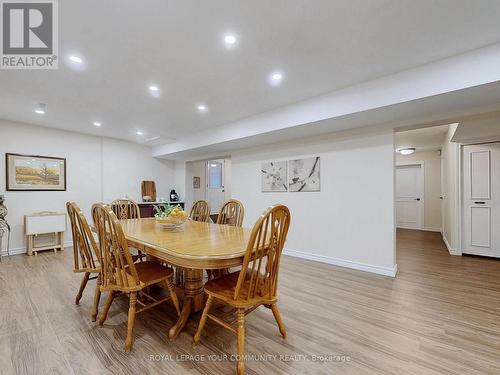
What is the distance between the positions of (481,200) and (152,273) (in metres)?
5.26

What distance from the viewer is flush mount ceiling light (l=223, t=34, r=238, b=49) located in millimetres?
1929

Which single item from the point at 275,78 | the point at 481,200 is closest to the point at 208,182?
the point at 275,78

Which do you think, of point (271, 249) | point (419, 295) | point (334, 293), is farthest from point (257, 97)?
point (419, 295)

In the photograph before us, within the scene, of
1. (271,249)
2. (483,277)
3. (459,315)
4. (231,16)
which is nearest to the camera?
(271,249)

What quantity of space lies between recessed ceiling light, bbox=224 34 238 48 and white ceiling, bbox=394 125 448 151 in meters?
4.06

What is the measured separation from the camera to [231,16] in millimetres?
1713

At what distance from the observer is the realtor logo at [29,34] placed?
1702 millimetres

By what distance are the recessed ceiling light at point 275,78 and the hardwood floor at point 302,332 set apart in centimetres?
239

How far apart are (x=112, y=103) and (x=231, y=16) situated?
2.49 meters

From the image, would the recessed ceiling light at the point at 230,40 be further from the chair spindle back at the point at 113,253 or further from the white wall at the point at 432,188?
the white wall at the point at 432,188

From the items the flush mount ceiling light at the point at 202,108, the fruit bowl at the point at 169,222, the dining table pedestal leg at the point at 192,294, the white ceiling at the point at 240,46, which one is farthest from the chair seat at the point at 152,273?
the flush mount ceiling light at the point at 202,108

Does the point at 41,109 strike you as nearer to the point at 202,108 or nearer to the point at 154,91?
the point at 154,91

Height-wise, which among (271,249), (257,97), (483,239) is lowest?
(483,239)

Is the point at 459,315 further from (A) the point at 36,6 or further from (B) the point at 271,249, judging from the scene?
(A) the point at 36,6
